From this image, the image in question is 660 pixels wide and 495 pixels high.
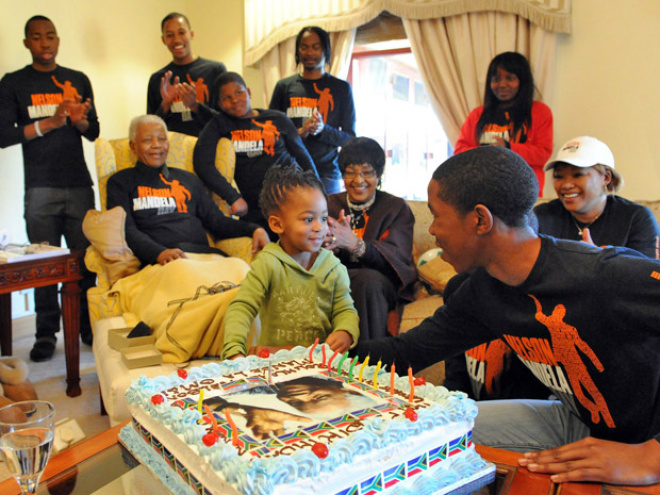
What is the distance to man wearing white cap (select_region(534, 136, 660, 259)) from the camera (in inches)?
88.2

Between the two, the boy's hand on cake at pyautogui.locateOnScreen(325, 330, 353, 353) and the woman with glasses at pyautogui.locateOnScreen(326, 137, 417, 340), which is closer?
the boy's hand on cake at pyautogui.locateOnScreen(325, 330, 353, 353)

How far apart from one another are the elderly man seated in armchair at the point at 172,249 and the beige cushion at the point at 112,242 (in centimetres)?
6

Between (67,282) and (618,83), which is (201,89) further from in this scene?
(618,83)

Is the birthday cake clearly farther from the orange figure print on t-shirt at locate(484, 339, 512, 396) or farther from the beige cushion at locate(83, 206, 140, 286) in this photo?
the beige cushion at locate(83, 206, 140, 286)

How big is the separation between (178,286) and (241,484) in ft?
5.20

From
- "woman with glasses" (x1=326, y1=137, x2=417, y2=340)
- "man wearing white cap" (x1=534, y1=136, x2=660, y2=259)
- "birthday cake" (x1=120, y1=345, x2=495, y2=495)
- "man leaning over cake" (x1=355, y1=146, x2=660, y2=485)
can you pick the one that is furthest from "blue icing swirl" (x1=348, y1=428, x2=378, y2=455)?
"man wearing white cap" (x1=534, y1=136, x2=660, y2=259)

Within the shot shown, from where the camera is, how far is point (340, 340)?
62.7 inches

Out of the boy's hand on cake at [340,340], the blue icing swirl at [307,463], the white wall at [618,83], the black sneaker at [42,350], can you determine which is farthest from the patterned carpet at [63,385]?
the white wall at [618,83]

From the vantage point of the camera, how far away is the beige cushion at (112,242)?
2.69 metres

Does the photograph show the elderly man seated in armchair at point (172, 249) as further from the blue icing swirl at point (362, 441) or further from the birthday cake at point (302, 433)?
the blue icing swirl at point (362, 441)

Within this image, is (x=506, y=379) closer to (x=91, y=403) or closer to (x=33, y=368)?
(x=91, y=403)

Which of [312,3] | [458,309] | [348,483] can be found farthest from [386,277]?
[312,3]

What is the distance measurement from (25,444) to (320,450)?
0.45m

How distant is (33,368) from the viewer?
127 inches
